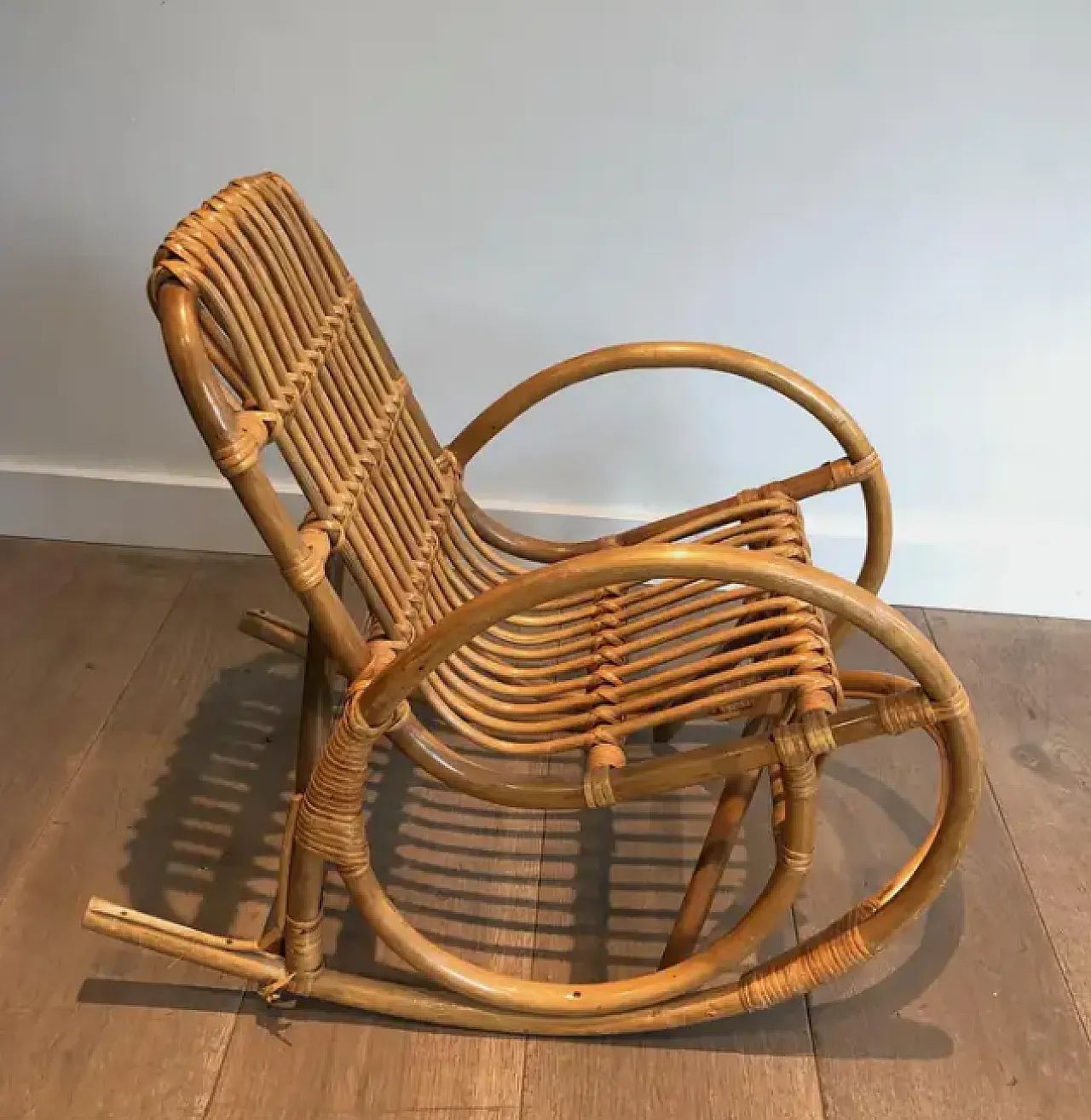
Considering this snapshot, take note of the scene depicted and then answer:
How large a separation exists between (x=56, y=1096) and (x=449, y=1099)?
39 centimetres

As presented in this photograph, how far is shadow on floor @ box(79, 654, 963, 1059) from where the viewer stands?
1143 millimetres

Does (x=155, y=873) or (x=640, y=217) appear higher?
(x=640, y=217)

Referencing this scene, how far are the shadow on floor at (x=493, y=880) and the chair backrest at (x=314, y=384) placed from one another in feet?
1.27

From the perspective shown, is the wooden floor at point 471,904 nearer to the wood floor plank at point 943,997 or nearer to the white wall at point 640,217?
the wood floor plank at point 943,997

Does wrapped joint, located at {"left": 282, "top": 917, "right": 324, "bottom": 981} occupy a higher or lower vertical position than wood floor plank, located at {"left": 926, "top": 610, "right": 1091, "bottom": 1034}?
higher

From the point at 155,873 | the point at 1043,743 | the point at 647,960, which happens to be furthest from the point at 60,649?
the point at 1043,743

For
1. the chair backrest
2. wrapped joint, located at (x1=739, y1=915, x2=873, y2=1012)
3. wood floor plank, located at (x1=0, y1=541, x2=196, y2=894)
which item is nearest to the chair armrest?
the chair backrest

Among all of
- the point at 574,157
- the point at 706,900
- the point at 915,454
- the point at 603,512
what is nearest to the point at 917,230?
the point at 915,454


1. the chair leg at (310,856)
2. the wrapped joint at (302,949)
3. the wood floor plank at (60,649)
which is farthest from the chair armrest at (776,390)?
the wood floor plank at (60,649)

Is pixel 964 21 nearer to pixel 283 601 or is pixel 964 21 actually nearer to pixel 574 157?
pixel 574 157

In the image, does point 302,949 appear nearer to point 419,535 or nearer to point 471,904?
point 471,904

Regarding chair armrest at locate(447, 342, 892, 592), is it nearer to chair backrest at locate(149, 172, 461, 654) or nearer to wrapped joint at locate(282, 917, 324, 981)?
chair backrest at locate(149, 172, 461, 654)

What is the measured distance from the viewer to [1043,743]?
1.51m

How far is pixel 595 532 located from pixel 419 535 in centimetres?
58
